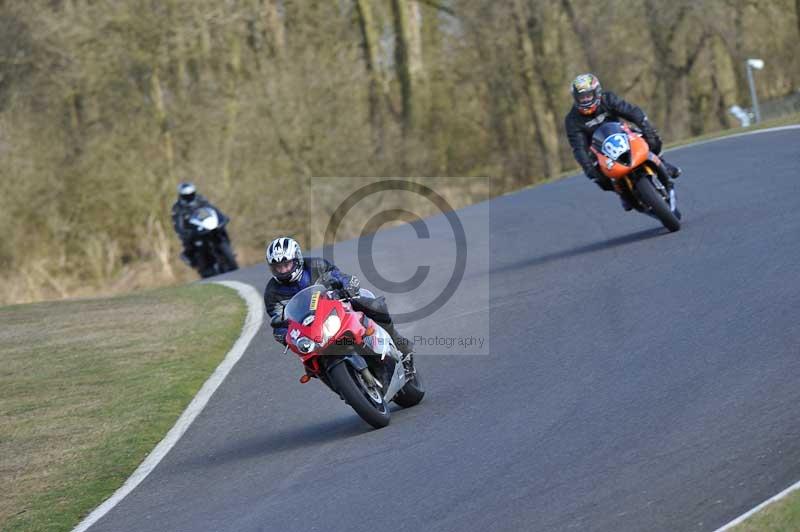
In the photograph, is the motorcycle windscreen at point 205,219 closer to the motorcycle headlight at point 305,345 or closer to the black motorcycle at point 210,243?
the black motorcycle at point 210,243

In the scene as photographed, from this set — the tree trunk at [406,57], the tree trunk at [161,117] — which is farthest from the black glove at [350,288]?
the tree trunk at [406,57]

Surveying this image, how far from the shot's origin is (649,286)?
38.0 ft

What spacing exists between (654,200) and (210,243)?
11138 millimetres

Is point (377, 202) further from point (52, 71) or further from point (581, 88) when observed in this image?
point (581, 88)

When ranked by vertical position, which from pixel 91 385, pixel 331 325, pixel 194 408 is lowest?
pixel 194 408

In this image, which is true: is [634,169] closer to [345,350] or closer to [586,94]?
[586,94]

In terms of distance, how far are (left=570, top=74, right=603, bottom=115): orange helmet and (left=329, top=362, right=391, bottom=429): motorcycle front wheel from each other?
597cm

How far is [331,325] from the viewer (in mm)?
8531

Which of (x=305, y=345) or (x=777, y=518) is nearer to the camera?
(x=777, y=518)

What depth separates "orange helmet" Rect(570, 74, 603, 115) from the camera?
45.5 ft

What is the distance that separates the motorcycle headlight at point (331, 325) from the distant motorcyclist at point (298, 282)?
0.33 m

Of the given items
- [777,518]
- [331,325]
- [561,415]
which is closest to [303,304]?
[331,325]

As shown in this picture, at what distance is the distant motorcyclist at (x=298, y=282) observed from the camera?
29.0ft

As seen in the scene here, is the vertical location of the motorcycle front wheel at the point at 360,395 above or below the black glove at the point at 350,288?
below
